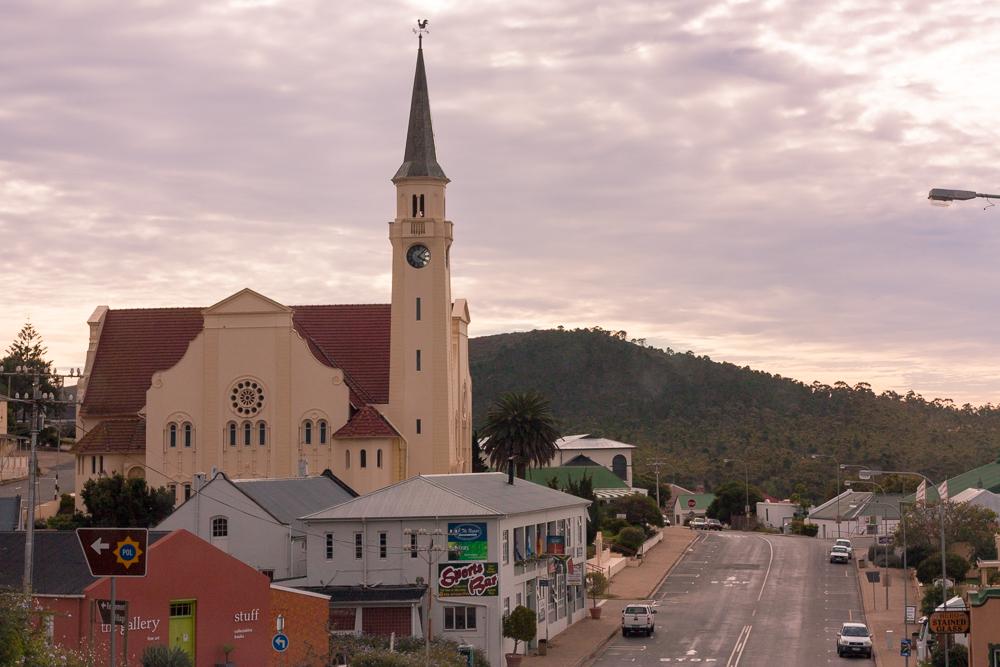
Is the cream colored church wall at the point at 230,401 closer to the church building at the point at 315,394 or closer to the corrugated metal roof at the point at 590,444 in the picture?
the church building at the point at 315,394

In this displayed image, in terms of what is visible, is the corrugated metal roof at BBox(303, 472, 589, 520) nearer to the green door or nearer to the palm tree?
the green door

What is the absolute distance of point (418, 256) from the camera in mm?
93500

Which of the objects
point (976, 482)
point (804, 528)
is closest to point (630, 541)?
point (976, 482)

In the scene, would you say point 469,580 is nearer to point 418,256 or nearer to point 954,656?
point 954,656

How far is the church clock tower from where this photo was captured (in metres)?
92.0

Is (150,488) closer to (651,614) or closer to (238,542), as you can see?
(238,542)

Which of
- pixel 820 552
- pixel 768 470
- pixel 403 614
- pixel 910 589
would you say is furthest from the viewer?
pixel 768 470

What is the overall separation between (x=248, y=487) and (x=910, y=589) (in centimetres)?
3754

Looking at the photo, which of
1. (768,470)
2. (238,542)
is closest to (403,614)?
(238,542)

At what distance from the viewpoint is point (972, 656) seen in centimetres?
4222

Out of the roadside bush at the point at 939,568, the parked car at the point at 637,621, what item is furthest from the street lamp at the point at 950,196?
the roadside bush at the point at 939,568

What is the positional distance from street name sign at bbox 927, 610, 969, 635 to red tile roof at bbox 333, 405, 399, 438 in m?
51.1

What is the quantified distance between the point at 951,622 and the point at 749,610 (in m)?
28.3

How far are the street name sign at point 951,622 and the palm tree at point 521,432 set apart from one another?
56563 mm
